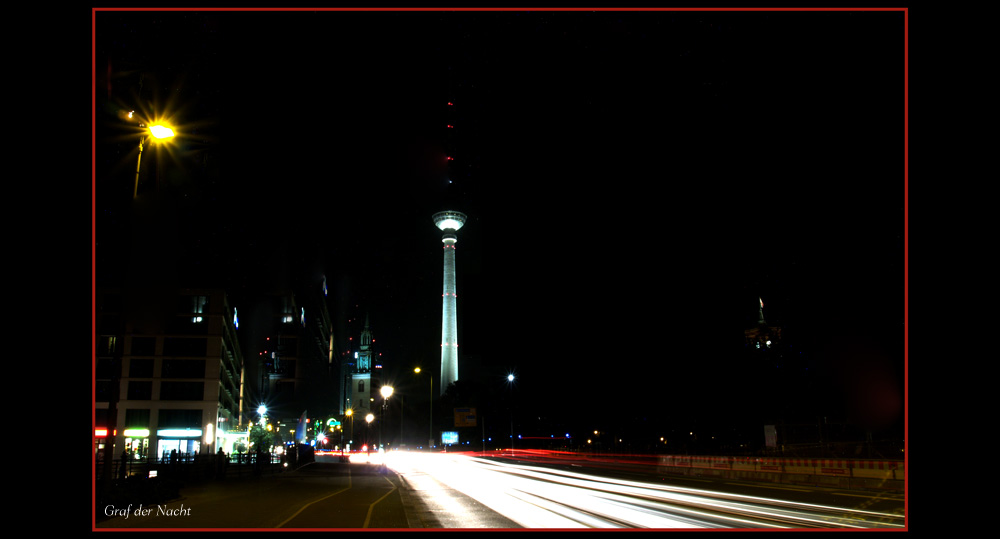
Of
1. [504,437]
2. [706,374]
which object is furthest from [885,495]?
[504,437]

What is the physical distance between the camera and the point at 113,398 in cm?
1395

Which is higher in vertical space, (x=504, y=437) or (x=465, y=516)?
(x=465, y=516)

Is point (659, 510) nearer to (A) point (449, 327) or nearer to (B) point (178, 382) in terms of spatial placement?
(B) point (178, 382)

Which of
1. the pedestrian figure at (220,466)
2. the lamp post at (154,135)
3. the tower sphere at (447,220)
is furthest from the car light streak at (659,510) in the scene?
the tower sphere at (447,220)

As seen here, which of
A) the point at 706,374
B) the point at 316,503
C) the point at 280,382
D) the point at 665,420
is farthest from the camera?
the point at 280,382

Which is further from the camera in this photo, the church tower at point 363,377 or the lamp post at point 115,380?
the church tower at point 363,377

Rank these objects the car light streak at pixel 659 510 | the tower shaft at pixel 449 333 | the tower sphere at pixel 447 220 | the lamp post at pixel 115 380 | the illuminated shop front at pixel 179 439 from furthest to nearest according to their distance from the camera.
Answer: the tower sphere at pixel 447 220 < the tower shaft at pixel 449 333 < the illuminated shop front at pixel 179 439 < the lamp post at pixel 115 380 < the car light streak at pixel 659 510

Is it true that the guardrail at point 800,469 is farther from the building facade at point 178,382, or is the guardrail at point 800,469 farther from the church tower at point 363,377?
the church tower at point 363,377

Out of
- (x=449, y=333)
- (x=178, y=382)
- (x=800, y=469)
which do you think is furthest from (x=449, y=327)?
(x=800, y=469)

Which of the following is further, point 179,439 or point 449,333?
point 449,333

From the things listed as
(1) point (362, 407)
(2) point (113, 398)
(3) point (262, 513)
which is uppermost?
(2) point (113, 398)

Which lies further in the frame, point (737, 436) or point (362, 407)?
point (362, 407)

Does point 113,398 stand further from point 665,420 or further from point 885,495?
point 665,420

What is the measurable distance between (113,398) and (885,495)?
22.2 metres
